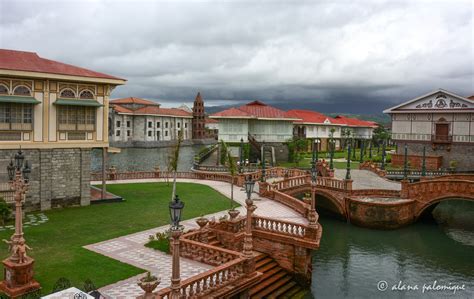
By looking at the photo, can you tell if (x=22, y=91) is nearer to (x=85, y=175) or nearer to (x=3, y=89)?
(x=3, y=89)

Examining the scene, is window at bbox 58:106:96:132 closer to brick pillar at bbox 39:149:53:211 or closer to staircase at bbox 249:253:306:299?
brick pillar at bbox 39:149:53:211

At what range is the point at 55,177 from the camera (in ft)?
82.3

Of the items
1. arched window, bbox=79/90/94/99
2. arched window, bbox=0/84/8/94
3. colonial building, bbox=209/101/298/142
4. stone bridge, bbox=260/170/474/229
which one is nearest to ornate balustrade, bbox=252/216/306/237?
stone bridge, bbox=260/170/474/229

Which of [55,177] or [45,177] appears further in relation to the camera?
[55,177]

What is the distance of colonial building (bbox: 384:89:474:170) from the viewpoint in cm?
5088

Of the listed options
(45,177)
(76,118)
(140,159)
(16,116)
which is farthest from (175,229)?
(140,159)

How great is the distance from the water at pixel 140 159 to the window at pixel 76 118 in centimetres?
4152

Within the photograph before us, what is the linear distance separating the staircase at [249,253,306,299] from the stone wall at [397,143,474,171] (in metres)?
40.9

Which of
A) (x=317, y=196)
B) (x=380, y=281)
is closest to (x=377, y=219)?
(x=317, y=196)

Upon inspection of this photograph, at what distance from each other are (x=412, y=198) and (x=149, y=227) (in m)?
22.0

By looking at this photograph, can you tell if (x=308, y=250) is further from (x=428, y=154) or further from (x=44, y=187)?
(x=428, y=154)

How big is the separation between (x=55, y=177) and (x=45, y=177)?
62 cm

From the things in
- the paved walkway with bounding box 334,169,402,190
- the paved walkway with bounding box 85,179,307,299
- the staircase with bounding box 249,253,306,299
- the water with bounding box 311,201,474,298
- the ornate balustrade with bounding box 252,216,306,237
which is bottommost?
the water with bounding box 311,201,474,298

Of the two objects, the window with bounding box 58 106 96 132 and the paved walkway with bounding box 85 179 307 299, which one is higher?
the window with bounding box 58 106 96 132
